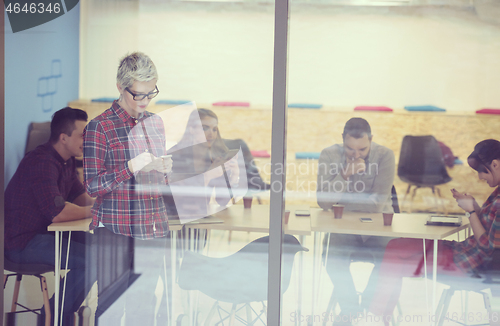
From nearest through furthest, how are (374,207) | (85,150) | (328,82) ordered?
(85,150) < (374,207) < (328,82)

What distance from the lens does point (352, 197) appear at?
2.30m

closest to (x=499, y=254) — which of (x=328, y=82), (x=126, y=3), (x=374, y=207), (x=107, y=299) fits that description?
(x=374, y=207)

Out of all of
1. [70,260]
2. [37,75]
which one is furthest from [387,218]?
[37,75]

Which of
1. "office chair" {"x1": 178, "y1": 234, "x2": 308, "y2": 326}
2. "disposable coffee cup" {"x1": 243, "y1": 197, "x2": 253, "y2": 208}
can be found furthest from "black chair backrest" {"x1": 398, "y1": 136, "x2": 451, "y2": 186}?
"disposable coffee cup" {"x1": 243, "y1": 197, "x2": 253, "y2": 208}

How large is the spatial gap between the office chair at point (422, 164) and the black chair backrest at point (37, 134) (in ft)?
6.49

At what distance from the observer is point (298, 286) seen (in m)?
2.32

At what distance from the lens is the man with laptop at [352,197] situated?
2268 mm

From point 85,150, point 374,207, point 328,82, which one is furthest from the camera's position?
point 328,82

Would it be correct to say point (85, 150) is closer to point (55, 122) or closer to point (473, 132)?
point (55, 122)

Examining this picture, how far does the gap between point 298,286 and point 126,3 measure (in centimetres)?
185

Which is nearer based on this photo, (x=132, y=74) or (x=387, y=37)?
(x=132, y=74)

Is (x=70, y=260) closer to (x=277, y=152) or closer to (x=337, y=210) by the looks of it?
(x=277, y=152)

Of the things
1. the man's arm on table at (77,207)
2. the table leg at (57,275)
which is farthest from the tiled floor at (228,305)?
the man's arm on table at (77,207)

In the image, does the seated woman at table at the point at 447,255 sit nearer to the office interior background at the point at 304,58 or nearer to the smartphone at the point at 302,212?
the office interior background at the point at 304,58
